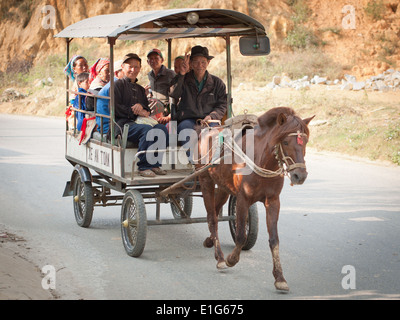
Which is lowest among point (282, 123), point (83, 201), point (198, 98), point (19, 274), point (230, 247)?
point (230, 247)

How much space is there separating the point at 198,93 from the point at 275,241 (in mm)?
2715

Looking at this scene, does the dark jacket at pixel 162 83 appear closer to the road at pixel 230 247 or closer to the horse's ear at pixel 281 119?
the road at pixel 230 247

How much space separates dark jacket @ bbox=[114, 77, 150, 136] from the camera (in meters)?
8.19

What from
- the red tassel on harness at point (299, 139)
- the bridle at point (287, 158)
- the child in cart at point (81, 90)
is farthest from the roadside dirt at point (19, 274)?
the red tassel on harness at point (299, 139)

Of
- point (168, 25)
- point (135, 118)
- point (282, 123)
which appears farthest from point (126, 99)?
point (282, 123)

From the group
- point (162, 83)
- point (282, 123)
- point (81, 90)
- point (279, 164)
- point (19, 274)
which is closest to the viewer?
point (282, 123)

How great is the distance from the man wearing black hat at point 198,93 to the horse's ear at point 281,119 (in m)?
2.13

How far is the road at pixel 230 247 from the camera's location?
6336 mm

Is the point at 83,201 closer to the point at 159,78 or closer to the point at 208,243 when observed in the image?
the point at 159,78

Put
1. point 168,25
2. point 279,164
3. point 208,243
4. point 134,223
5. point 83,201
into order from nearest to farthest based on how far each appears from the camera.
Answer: point 279,164 < point 134,223 < point 208,243 < point 168,25 < point 83,201

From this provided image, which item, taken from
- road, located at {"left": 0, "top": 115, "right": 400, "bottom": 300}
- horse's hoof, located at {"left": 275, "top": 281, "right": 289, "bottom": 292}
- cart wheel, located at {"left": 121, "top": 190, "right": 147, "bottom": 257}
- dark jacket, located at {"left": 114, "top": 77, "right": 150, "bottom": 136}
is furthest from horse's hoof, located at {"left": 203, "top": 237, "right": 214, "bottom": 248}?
horse's hoof, located at {"left": 275, "top": 281, "right": 289, "bottom": 292}

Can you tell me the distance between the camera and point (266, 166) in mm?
6387

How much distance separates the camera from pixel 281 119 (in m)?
6.09

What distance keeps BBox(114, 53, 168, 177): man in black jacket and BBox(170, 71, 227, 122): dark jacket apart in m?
0.47
